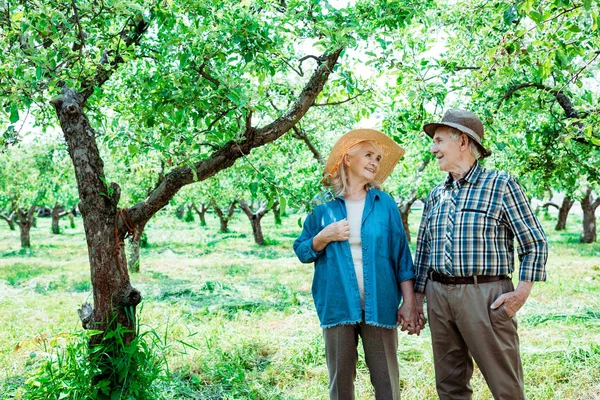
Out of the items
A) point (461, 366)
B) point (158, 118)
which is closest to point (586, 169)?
point (461, 366)

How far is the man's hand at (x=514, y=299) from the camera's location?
264 cm

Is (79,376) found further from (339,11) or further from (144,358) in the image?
(339,11)

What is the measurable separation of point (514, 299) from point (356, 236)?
90 centimetres

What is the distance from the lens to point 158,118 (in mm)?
3580

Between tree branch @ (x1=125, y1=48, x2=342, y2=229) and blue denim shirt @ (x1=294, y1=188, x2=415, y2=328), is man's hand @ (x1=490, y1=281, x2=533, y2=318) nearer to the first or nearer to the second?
blue denim shirt @ (x1=294, y1=188, x2=415, y2=328)

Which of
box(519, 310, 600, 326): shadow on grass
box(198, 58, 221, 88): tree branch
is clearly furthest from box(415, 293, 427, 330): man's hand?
box(519, 310, 600, 326): shadow on grass

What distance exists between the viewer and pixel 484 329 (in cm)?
271

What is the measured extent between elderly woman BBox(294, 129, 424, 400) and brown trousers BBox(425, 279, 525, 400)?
182 millimetres

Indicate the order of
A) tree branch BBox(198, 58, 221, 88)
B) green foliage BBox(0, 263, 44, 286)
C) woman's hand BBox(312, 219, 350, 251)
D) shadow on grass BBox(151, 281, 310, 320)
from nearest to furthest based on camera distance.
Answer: woman's hand BBox(312, 219, 350, 251) < tree branch BBox(198, 58, 221, 88) < shadow on grass BBox(151, 281, 310, 320) < green foliage BBox(0, 263, 44, 286)

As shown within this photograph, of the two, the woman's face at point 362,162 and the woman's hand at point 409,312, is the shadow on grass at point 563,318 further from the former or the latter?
the woman's face at point 362,162

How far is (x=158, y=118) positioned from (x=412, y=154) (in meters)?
6.33

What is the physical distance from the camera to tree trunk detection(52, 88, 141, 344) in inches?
144

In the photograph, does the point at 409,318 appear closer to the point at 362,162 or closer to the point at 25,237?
the point at 362,162

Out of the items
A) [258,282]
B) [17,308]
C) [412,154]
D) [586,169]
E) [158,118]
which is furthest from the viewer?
[258,282]
